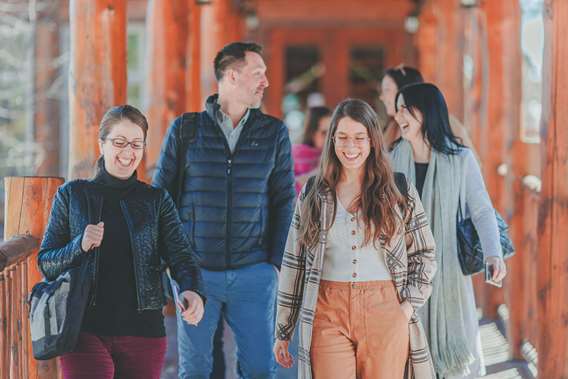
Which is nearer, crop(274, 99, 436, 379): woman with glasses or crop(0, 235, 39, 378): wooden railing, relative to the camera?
crop(274, 99, 436, 379): woman with glasses

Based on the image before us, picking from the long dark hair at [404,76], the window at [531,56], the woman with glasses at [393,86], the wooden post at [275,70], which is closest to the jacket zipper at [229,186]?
the woman with glasses at [393,86]

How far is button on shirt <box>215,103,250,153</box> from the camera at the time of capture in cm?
404

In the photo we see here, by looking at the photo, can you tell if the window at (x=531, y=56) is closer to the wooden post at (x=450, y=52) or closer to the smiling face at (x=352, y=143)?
the wooden post at (x=450, y=52)

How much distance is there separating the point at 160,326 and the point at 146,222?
0.36 meters

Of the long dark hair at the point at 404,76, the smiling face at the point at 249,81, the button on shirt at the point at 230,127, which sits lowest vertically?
the button on shirt at the point at 230,127

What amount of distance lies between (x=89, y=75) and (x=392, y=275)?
2216 millimetres

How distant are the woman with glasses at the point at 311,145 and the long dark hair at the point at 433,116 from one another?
89.1 inches

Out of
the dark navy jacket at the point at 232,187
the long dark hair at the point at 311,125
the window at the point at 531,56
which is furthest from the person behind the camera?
the window at the point at 531,56

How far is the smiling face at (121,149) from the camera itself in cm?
328

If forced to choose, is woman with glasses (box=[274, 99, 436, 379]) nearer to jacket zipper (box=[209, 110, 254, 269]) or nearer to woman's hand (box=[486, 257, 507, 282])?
woman's hand (box=[486, 257, 507, 282])

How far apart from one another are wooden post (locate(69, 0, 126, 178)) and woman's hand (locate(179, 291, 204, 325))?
5.35 ft

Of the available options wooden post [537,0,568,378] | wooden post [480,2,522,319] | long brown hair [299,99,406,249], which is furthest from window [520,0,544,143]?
long brown hair [299,99,406,249]

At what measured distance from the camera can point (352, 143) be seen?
3.38m

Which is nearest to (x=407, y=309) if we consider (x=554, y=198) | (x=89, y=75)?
(x=554, y=198)
